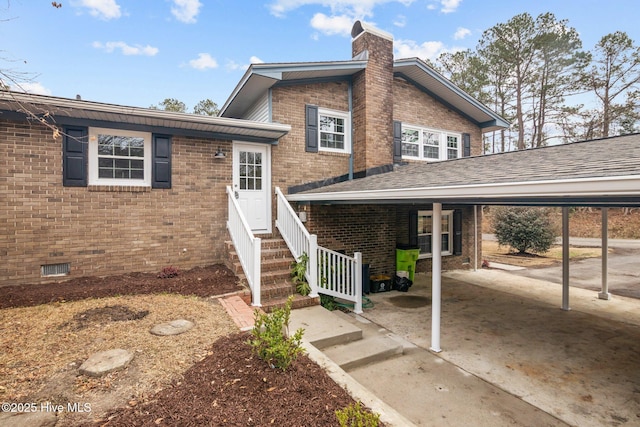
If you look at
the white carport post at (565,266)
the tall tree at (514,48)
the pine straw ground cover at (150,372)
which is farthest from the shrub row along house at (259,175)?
the tall tree at (514,48)

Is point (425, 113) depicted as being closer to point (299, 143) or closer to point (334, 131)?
point (334, 131)

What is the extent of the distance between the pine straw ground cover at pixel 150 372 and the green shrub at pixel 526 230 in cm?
1591

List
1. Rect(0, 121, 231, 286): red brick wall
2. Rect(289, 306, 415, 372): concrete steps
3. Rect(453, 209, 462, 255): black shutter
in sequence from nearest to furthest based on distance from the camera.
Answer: Rect(289, 306, 415, 372): concrete steps
Rect(0, 121, 231, 286): red brick wall
Rect(453, 209, 462, 255): black shutter

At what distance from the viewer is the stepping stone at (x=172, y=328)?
13.3 ft

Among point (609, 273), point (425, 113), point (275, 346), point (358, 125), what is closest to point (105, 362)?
point (275, 346)

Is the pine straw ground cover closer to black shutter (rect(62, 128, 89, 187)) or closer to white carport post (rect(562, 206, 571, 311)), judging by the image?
black shutter (rect(62, 128, 89, 187))

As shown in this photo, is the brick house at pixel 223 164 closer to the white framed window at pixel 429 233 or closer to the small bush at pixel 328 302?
the white framed window at pixel 429 233

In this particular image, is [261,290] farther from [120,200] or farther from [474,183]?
[474,183]

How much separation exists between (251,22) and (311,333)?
17.5m

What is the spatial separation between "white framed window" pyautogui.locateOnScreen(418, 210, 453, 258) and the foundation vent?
942 centimetres

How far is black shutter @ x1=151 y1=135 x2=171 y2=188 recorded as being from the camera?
667cm

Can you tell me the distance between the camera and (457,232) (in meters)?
11.1

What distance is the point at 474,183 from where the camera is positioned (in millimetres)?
3668

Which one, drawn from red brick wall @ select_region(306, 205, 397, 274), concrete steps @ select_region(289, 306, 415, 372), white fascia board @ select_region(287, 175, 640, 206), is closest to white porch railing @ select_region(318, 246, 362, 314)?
concrete steps @ select_region(289, 306, 415, 372)
